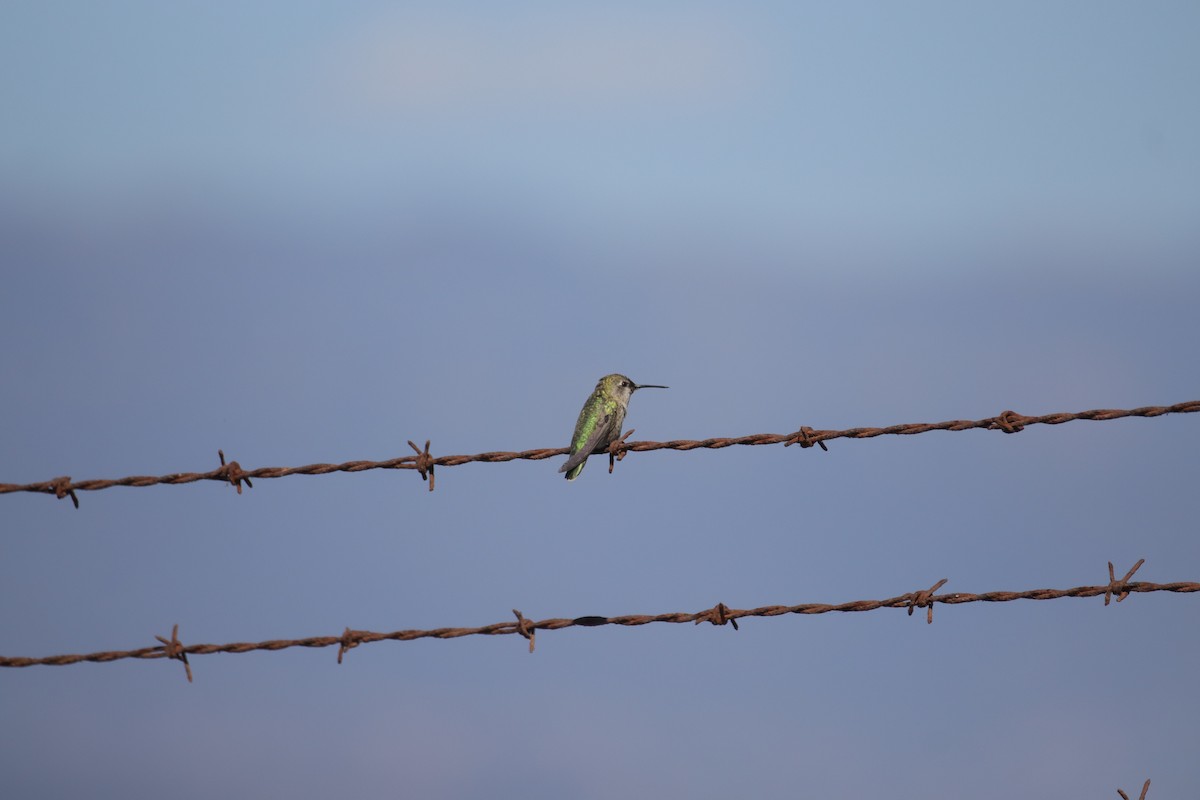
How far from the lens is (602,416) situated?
421 inches

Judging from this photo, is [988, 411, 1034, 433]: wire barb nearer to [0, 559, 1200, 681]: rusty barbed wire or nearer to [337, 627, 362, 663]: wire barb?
[0, 559, 1200, 681]: rusty barbed wire

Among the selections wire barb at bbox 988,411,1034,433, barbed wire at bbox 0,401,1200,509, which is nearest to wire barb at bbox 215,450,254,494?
barbed wire at bbox 0,401,1200,509

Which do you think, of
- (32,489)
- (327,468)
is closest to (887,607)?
(327,468)

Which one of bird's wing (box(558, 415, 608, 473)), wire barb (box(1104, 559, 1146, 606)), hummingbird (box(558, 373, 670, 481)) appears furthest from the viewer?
hummingbird (box(558, 373, 670, 481))

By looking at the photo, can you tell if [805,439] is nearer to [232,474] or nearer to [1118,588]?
[1118,588]

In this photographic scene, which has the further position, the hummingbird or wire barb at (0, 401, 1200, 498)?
the hummingbird

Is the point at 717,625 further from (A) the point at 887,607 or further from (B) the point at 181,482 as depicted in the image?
(B) the point at 181,482

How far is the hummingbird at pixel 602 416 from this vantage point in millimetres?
10266

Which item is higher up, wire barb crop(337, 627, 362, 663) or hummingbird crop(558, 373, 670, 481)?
hummingbird crop(558, 373, 670, 481)

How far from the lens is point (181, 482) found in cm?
767

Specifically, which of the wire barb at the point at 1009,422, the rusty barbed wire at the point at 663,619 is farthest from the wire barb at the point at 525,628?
the wire barb at the point at 1009,422

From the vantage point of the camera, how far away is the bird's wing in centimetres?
916

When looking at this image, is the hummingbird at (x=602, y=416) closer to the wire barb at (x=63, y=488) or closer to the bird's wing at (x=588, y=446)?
the bird's wing at (x=588, y=446)

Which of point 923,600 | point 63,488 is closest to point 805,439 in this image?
point 923,600
